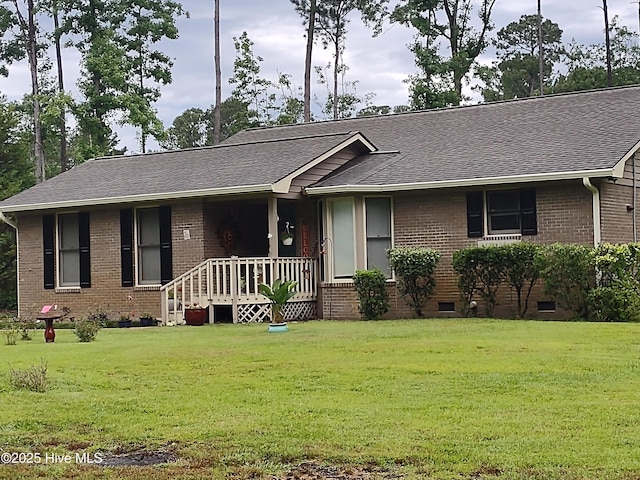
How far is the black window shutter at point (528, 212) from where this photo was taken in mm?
20266

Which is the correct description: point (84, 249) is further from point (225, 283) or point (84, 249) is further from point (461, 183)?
point (461, 183)

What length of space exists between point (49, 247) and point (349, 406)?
17.3 meters

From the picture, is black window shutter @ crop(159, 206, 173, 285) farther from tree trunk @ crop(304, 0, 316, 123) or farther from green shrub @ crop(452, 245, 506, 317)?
tree trunk @ crop(304, 0, 316, 123)

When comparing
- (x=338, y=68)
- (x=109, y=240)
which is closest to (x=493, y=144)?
(x=109, y=240)

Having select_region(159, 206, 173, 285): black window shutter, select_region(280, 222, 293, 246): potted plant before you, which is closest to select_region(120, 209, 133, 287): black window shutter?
select_region(159, 206, 173, 285): black window shutter

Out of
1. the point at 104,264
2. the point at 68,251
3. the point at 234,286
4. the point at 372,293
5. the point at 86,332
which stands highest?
the point at 68,251

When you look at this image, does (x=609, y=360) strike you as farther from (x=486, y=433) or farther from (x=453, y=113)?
(x=453, y=113)

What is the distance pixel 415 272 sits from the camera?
20.6m

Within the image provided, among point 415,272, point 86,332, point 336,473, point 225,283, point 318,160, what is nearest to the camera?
point 336,473

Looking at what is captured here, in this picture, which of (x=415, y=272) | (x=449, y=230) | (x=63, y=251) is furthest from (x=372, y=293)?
(x=63, y=251)

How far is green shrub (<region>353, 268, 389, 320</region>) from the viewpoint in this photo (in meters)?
20.9

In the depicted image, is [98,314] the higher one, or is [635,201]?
[635,201]

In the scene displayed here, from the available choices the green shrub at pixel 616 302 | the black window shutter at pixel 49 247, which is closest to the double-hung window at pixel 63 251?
the black window shutter at pixel 49 247

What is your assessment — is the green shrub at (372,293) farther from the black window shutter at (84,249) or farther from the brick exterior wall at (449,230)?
the black window shutter at (84,249)
